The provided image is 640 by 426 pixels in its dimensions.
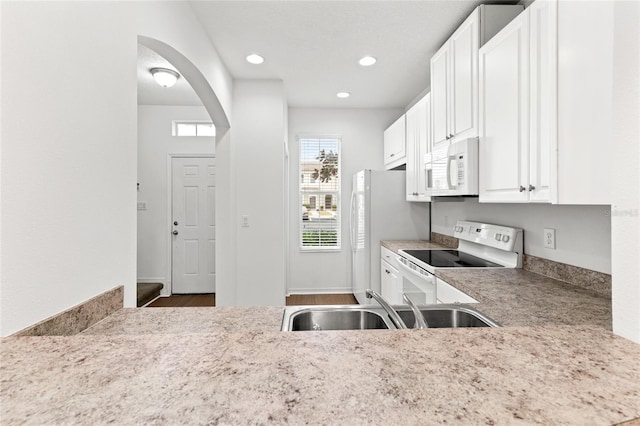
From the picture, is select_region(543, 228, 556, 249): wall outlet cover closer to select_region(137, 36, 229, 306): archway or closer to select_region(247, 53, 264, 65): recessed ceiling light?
select_region(247, 53, 264, 65): recessed ceiling light

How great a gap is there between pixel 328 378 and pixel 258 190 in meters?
3.03

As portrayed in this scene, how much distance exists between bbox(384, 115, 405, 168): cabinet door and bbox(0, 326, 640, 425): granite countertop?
3.15 metres

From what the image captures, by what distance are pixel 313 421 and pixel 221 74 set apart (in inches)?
122

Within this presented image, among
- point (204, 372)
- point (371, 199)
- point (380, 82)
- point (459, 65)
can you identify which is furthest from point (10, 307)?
point (380, 82)

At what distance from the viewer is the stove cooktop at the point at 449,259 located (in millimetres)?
2238

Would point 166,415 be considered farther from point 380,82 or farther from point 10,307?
point 380,82

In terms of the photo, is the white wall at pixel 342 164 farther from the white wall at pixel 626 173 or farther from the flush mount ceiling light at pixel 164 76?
the white wall at pixel 626 173

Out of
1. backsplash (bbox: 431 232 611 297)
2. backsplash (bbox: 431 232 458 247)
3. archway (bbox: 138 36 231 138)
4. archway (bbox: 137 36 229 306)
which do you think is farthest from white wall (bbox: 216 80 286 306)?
backsplash (bbox: 431 232 611 297)

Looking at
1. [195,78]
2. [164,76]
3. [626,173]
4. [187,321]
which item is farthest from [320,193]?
[626,173]

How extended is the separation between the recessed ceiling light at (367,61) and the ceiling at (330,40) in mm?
48

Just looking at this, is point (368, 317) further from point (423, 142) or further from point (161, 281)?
point (161, 281)

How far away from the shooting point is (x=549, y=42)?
56.1 inches

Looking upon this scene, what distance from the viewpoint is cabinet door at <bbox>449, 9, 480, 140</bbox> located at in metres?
2.06

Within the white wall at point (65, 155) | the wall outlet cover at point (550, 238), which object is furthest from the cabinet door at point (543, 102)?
the white wall at point (65, 155)
